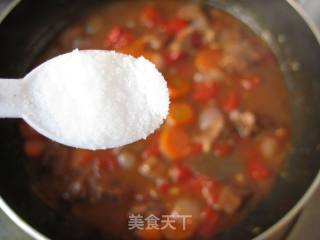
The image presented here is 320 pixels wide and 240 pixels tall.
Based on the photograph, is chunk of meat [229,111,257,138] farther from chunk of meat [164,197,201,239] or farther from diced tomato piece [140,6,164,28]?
diced tomato piece [140,6,164,28]

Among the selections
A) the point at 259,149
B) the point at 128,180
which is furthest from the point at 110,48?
the point at 259,149

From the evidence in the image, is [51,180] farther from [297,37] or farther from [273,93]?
[297,37]

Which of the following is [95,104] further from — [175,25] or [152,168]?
[175,25]

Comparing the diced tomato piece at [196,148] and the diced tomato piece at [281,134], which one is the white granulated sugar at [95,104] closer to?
the diced tomato piece at [196,148]

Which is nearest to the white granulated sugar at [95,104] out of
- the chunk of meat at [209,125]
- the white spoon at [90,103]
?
the white spoon at [90,103]

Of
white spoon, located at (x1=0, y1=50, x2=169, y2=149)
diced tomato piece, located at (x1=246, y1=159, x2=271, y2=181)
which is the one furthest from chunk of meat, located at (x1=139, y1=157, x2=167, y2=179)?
white spoon, located at (x1=0, y1=50, x2=169, y2=149)

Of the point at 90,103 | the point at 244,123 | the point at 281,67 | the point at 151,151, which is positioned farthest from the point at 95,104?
the point at 281,67
